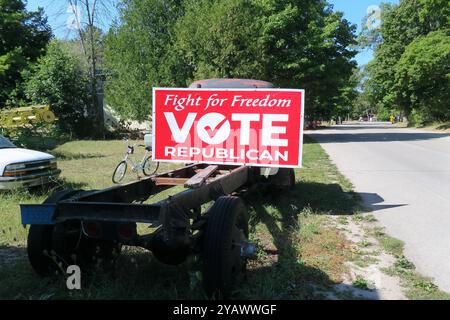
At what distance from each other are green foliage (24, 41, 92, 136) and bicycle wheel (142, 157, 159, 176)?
660 inches

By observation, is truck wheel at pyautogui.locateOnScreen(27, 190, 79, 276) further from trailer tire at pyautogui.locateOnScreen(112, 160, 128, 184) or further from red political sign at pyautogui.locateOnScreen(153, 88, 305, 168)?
trailer tire at pyautogui.locateOnScreen(112, 160, 128, 184)

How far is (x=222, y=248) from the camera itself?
12.4 ft

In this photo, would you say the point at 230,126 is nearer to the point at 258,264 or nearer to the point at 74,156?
the point at 258,264

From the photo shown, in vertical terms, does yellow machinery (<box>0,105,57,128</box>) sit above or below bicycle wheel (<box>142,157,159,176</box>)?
above

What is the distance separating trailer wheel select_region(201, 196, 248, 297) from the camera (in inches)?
149

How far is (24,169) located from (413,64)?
41312 millimetres

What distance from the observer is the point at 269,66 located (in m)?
24.4

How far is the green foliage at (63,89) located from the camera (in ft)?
89.1

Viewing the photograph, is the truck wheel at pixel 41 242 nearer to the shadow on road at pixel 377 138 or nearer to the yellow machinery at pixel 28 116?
the yellow machinery at pixel 28 116

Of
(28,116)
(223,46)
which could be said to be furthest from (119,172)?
(223,46)

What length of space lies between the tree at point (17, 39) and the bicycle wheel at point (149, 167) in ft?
69.7

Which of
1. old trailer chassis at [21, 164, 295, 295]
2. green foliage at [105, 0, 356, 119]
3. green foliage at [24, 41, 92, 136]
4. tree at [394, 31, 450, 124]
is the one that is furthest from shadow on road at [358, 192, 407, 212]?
tree at [394, 31, 450, 124]

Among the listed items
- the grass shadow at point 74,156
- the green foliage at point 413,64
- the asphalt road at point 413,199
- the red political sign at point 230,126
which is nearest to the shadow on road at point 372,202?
the asphalt road at point 413,199
